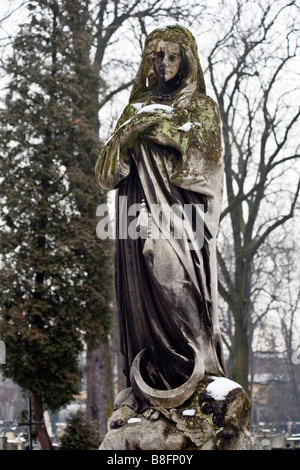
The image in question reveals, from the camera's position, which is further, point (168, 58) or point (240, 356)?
point (240, 356)

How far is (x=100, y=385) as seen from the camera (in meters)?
21.1

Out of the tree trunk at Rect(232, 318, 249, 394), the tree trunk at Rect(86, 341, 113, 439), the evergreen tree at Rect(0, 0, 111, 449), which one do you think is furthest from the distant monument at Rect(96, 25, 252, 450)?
the tree trunk at Rect(86, 341, 113, 439)

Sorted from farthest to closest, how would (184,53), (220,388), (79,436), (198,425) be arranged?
(79,436) → (184,53) → (220,388) → (198,425)

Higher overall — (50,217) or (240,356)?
(50,217)

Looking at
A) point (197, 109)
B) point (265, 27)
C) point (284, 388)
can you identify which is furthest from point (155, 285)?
point (284, 388)

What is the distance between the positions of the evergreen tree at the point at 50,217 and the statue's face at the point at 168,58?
30.1 ft

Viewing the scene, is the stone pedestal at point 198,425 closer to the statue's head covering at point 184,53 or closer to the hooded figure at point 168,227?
the hooded figure at point 168,227

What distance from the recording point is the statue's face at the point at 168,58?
22.2 ft

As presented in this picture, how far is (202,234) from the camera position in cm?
646

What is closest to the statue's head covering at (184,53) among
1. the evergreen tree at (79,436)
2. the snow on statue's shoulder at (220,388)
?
the snow on statue's shoulder at (220,388)

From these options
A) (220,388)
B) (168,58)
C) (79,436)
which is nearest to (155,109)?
(168,58)

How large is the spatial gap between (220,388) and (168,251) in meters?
1.04

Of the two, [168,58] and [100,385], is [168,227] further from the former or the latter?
[100,385]

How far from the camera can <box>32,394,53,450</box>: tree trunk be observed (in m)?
15.4
